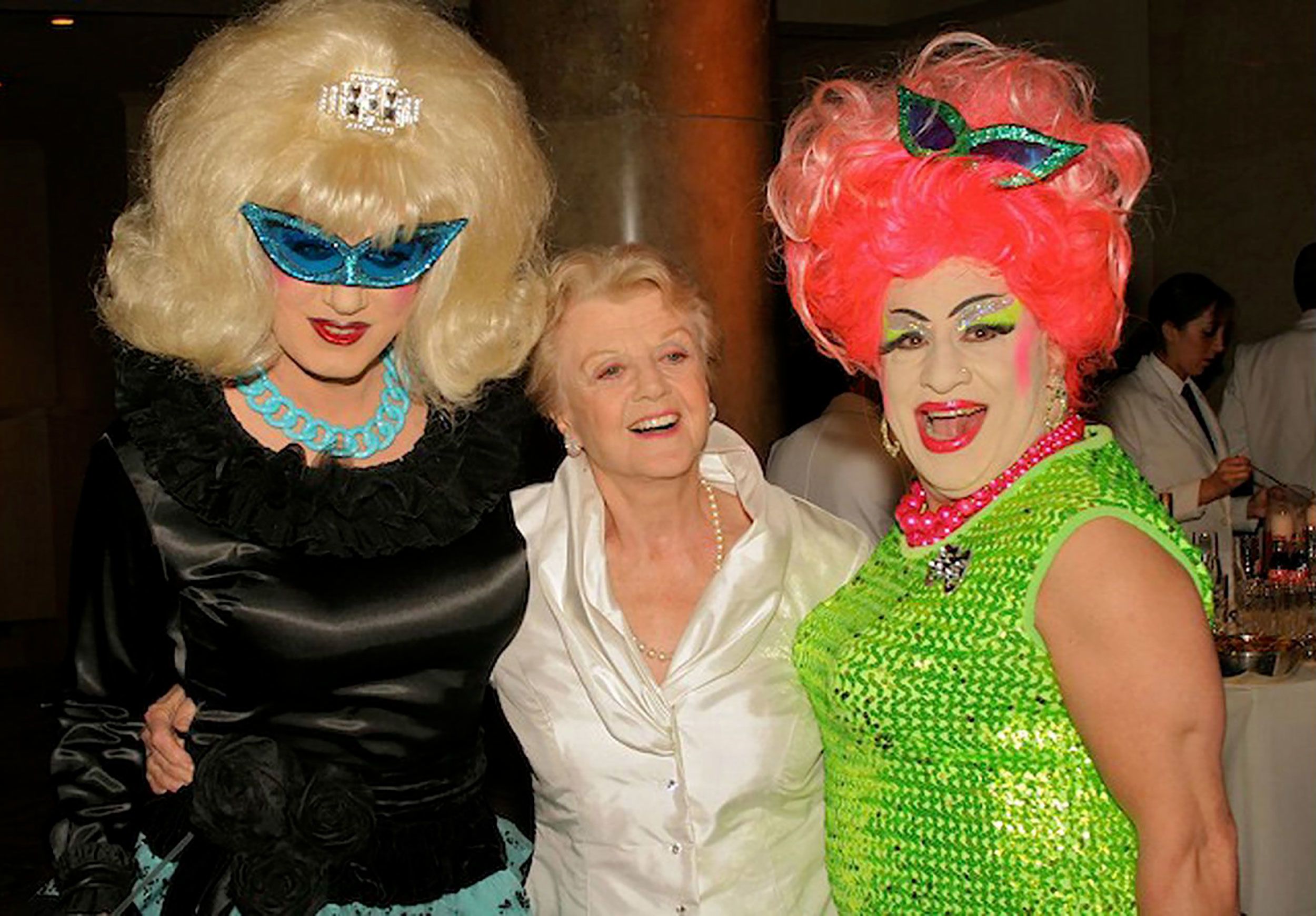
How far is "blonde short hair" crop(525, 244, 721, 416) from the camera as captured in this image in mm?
2898

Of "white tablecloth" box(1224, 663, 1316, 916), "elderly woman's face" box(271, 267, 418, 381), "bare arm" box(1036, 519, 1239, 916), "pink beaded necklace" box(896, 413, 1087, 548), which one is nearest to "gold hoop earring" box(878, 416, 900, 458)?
"pink beaded necklace" box(896, 413, 1087, 548)

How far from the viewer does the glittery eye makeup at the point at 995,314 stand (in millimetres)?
2352

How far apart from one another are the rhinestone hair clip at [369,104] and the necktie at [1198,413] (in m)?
4.68

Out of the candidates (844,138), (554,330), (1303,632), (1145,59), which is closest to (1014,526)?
(844,138)

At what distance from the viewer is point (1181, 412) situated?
6543 millimetres

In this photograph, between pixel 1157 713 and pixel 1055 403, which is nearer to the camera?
pixel 1157 713

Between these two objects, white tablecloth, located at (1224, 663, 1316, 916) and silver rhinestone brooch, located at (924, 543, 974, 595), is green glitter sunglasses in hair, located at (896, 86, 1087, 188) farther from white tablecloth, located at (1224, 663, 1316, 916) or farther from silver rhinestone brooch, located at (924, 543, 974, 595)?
white tablecloth, located at (1224, 663, 1316, 916)

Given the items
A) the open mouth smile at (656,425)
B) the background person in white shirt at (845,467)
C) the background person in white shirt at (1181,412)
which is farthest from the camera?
the background person in white shirt at (1181,412)

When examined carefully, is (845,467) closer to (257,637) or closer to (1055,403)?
(1055,403)

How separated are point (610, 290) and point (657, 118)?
239cm

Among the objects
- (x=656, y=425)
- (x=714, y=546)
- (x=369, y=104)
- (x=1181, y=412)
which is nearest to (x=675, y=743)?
(x=714, y=546)

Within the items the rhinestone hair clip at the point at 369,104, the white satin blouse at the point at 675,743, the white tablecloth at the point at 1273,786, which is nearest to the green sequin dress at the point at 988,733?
the white satin blouse at the point at 675,743

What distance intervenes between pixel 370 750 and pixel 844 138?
4.21ft

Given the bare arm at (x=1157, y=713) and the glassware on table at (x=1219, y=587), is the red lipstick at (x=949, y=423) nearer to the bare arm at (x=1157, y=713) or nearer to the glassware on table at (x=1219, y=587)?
the bare arm at (x=1157, y=713)
